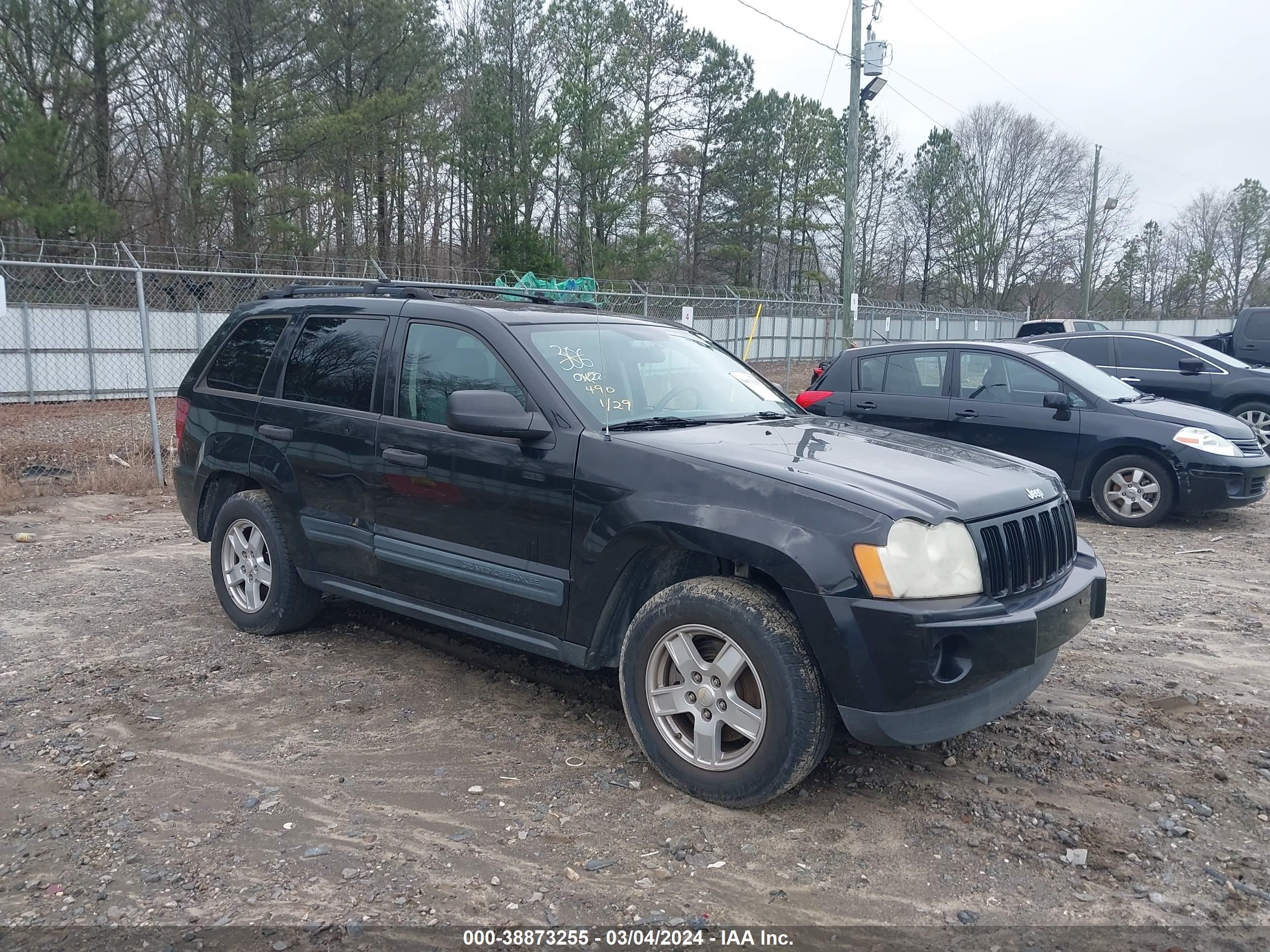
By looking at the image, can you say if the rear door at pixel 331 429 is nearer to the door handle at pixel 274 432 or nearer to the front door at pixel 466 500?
the door handle at pixel 274 432

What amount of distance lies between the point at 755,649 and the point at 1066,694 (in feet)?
6.83

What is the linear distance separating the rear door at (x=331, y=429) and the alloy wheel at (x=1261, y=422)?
1012cm

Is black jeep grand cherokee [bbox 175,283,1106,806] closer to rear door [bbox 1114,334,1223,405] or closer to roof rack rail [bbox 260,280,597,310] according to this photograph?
roof rack rail [bbox 260,280,597,310]

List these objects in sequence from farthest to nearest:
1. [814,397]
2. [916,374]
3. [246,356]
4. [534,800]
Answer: [814,397] → [916,374] → [246,356] → [534,800]

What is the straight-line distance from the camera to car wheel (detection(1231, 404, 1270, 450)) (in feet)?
35.6

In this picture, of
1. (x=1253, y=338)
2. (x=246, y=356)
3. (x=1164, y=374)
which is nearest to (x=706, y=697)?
(x=246, y=356)

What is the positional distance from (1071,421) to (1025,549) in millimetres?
5531

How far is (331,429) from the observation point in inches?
191

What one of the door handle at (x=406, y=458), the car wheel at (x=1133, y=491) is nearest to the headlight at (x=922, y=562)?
the door handle at (x=406, y=458)

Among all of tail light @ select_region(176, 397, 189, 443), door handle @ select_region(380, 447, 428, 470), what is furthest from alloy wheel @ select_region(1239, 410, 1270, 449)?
tail light @ select_region(176, 397, 189, 443)

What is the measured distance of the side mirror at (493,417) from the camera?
3.92 meters

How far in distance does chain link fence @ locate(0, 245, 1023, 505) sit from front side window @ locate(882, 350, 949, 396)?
294cm

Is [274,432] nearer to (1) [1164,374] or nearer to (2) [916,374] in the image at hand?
(2) [916,374]

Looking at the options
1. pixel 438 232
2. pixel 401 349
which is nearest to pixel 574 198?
pixel 438 232
